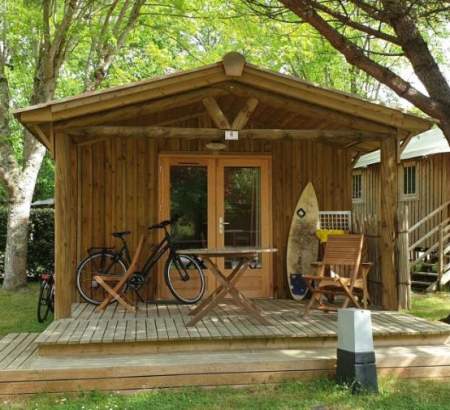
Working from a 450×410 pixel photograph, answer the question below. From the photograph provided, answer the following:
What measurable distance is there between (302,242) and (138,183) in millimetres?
2509

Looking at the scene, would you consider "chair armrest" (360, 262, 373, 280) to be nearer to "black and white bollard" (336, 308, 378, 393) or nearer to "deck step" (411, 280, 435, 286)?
"black and white bollard" (336, 308, 378, 393)

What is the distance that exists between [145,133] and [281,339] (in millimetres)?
2681

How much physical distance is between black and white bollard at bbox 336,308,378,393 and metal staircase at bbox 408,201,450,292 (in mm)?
6242

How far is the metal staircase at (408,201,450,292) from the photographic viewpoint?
33.6ft

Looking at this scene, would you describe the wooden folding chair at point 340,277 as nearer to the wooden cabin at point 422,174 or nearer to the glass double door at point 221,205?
the glass double door at point 221,205

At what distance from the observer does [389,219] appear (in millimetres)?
6316

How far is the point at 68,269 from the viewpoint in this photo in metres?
5.75

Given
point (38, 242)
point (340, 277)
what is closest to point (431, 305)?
point (340, 277)

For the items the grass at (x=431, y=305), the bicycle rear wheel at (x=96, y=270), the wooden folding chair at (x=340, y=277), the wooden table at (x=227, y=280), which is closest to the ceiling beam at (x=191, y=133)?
the wooden folding chair at (x=340, y=277)

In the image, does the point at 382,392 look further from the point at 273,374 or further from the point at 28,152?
the point at 28,152

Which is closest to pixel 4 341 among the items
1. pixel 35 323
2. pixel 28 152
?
pixel 35 323

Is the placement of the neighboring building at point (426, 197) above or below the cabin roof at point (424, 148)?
below

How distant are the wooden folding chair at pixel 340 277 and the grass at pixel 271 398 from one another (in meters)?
1.41

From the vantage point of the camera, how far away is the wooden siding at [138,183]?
7371mm
